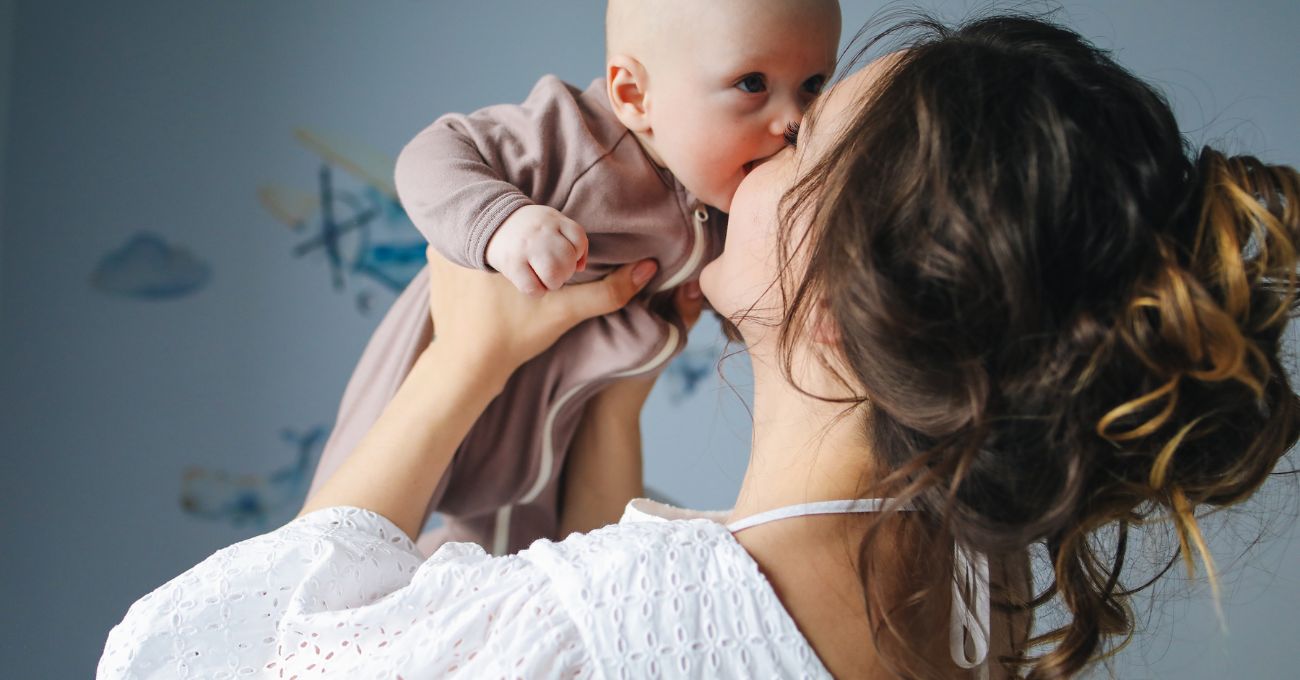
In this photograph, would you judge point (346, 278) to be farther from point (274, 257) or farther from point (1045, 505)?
point (1045, 505)

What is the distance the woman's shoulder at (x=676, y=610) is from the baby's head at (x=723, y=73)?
0.44 meters

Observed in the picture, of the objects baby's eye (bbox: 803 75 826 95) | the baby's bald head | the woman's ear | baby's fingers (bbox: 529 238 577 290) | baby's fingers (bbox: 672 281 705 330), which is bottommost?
baby's fingers (bbox: 672 281 705 330)

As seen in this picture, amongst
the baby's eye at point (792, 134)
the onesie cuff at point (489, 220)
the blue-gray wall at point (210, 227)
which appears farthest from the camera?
the blue-gray wall at point (210, 227)

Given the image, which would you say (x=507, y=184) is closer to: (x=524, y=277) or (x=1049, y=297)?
(x=524, y=277)

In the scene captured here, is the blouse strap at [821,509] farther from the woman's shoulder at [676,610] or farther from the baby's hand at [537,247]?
the baby's hand at [537,247]

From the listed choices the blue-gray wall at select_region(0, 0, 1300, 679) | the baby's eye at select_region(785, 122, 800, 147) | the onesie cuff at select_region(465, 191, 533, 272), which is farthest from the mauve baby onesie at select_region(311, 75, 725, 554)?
the blue-gray wall at select_region(0, 0, 1300, 679)

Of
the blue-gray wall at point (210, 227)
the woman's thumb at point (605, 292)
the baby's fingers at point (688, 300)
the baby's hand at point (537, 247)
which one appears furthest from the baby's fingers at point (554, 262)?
the blue-gray wall at point (210, 227)

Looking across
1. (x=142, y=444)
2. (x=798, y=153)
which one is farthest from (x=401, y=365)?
(x=142, y=444)

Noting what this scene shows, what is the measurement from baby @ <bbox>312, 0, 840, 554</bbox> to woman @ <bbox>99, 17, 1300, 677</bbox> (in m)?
0.19

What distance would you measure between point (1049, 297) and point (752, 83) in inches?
17.6

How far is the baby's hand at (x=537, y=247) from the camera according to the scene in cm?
91

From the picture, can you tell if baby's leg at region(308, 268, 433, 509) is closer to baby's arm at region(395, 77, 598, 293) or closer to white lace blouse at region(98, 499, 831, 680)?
baby's arm at region(395, 77, 598, 293)

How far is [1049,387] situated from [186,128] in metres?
→ 1.63

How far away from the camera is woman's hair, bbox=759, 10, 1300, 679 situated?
1.98 feet
